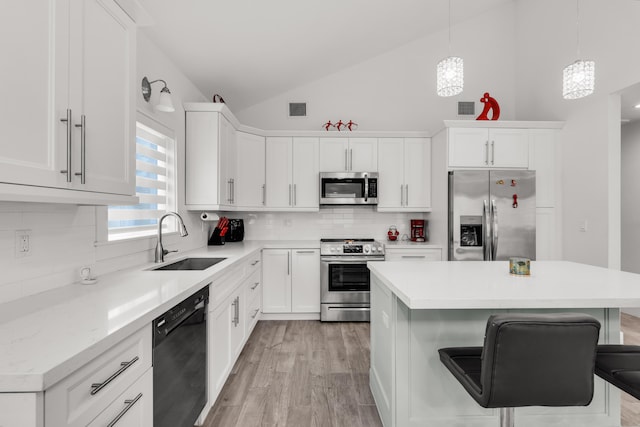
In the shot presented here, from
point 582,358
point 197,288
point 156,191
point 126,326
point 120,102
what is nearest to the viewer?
point 126,326

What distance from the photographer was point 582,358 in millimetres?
1165

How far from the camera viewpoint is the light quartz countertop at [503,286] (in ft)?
4.55

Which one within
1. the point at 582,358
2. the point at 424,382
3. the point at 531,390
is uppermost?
the point at 582,358

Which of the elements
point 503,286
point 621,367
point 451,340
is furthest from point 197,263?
point 621,367

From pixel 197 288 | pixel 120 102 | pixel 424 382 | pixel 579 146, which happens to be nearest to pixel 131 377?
pixel 197 288

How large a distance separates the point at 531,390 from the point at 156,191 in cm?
289

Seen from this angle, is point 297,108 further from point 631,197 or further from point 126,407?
point 631,197

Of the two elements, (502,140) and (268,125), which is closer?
(502,140)

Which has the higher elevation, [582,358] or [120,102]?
[120,102]

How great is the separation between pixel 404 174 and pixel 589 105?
2.04 meters

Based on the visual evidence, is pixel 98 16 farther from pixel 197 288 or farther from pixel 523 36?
pixel 523 36

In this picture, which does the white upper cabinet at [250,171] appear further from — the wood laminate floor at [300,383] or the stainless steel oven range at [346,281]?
the wood laminate floor at [300,383]

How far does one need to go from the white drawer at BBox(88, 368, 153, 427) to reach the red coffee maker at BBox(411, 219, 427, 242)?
358cm

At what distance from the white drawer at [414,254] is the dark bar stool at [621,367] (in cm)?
230
